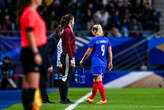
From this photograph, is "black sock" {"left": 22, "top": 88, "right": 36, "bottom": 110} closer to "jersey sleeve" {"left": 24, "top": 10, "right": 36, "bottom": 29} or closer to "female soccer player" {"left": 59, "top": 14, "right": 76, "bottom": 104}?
"jersey sleeve" {"left": 24, "top": 10, "right": 36, "bottom": 29}

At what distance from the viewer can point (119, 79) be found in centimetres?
2075

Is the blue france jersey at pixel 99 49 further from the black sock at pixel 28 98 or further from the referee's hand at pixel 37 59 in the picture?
the referee's hand at pixel 37 59

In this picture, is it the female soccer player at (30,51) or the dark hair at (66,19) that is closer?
the female soccer player at (30,51)

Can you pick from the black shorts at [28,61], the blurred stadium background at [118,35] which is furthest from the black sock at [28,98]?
the blurred stadium background at [118,35]

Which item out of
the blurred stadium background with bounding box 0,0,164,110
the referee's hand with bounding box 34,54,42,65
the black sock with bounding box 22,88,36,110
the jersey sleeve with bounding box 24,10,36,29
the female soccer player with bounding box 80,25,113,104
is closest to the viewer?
the referee's hand with bounding box 34,54,42,65

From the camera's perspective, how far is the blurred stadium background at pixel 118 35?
2061 cm

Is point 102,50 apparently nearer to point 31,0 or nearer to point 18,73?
point 31,0

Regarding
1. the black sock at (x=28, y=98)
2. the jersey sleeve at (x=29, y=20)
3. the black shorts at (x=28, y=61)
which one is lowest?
the black sock at (x=28, y=98)

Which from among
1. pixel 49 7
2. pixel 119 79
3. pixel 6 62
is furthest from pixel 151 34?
pixel 6 62

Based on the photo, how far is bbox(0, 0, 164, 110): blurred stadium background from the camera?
20609mm

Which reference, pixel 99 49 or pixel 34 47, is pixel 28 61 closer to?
pixel 34 47

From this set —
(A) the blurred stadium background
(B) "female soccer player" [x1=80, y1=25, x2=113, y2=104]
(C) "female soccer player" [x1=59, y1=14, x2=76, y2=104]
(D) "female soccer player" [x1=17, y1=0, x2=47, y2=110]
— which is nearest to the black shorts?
(D) "female soccer player" [x1=17, y1=0, x2=47, y2=110]

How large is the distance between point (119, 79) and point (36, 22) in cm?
1407

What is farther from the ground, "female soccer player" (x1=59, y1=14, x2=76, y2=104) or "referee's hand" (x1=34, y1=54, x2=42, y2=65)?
"female soccer player" (x1=59, y1=14, x2=76, y2=104)
